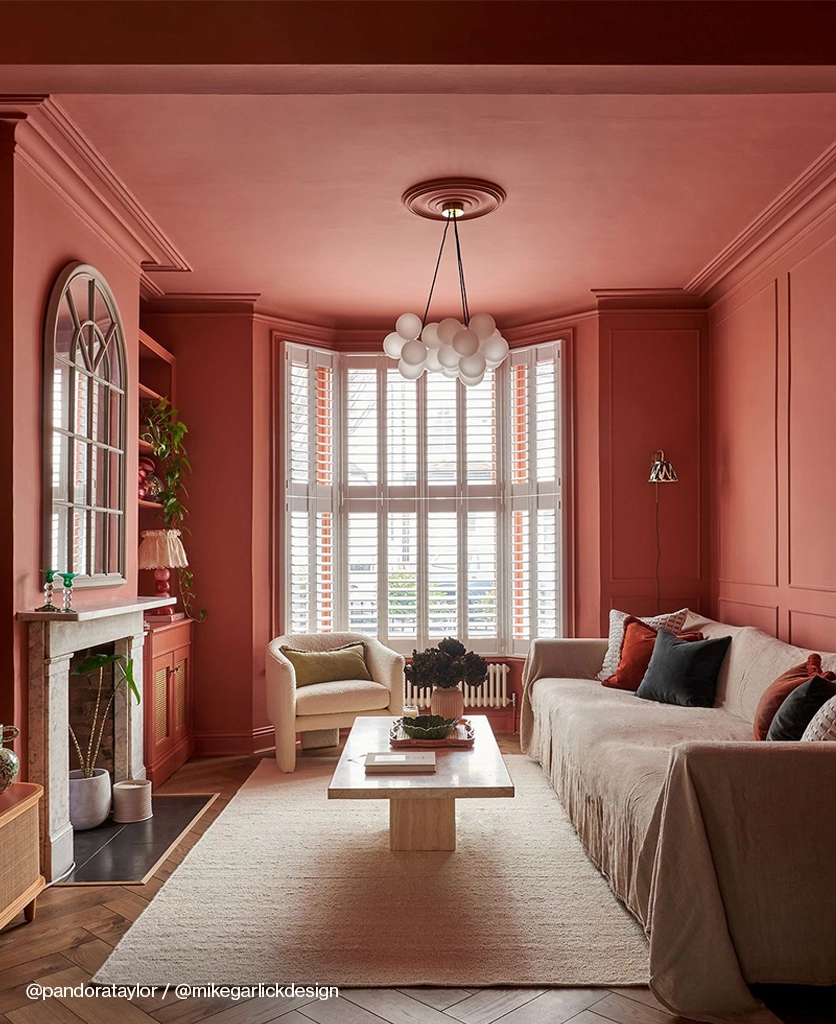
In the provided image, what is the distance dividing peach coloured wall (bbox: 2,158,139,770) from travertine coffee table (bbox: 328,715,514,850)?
1292mm

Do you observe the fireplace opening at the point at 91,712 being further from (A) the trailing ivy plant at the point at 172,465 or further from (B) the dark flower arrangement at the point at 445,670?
(B) the dark flower arrangement at the point at 445,670

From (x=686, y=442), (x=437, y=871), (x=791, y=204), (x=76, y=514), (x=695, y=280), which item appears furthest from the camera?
(x=686, y=442)

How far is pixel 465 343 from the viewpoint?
13.6ft

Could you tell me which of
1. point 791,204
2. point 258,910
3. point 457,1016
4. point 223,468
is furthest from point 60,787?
point 791,204

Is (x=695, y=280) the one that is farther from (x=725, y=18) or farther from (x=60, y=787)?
(x=60, y=787)

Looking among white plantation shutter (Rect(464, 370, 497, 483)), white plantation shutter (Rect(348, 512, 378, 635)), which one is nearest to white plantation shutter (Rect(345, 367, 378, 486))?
white plantation shutter (Rect(348, 512, 378, 635))

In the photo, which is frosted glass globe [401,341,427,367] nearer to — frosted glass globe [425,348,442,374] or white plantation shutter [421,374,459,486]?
frosted glass globe [425,348,442,374]

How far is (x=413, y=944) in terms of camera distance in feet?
9.66

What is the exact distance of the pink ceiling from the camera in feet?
11.0

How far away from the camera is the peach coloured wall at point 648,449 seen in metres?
5.91

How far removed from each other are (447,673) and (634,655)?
1.33 meters

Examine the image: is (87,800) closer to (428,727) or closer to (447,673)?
(428,727)

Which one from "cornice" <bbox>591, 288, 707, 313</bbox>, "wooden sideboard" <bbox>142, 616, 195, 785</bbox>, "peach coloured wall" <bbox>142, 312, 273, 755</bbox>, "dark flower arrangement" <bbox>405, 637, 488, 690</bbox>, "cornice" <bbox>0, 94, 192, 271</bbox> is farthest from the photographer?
"peach coloured wall" <bbox>142, 312, 273, 755</bbox>

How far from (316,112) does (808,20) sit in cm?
165
